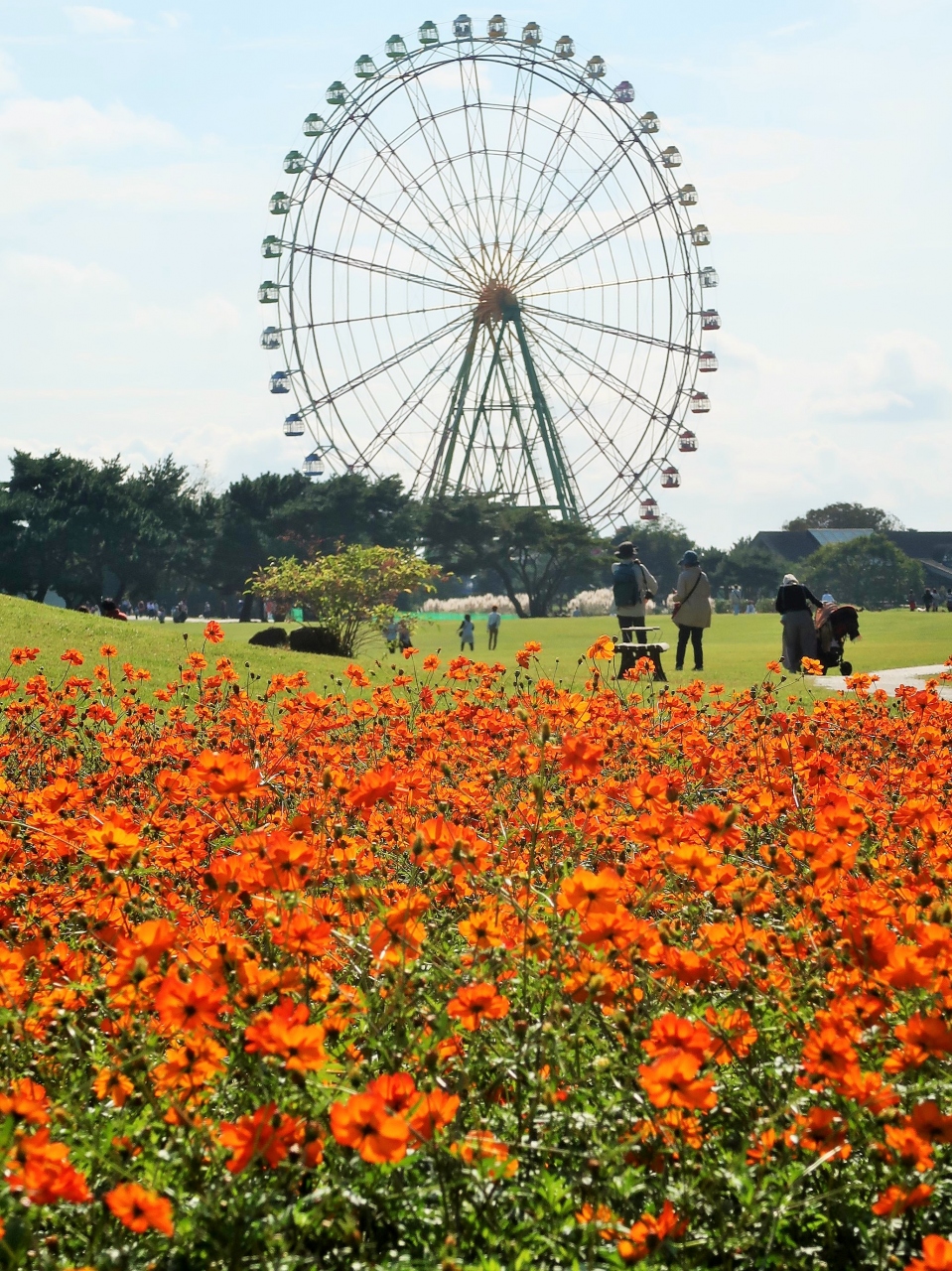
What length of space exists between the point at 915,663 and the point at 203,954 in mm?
17348

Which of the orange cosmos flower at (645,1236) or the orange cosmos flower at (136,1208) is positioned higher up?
the orange cosmos flower at (136,1208)

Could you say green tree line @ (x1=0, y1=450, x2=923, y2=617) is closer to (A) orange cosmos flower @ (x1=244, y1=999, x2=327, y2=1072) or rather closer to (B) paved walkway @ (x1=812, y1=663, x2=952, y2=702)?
(B) paved walkway @ (x1=812, y1=663, x2=952, y2=702)

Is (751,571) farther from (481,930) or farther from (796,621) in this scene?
(481,930)

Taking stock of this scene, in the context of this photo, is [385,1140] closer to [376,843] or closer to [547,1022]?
[547,1022]

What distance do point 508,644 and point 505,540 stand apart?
20388mm

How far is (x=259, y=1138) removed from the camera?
174 cm

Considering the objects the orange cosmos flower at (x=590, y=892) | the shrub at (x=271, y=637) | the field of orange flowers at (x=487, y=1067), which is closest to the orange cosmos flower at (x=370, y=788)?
the field of orange flowers at (x=487, y=1067)

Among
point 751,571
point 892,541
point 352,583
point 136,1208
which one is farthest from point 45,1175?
point 892,541

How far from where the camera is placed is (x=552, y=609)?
182 ft

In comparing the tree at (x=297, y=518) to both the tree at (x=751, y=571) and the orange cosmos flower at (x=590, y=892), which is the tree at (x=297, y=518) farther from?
the orange cosmos flower at (x=590, y=892)

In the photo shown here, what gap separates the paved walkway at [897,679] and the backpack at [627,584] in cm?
221

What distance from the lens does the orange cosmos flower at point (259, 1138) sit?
1706mm

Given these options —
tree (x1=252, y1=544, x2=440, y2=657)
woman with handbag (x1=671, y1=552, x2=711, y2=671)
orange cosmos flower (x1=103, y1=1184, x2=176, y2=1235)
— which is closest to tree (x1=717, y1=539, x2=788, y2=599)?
tree (x1=252, y1=544, x2=440, y2=657)

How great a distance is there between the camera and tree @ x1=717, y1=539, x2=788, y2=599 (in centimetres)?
7612
